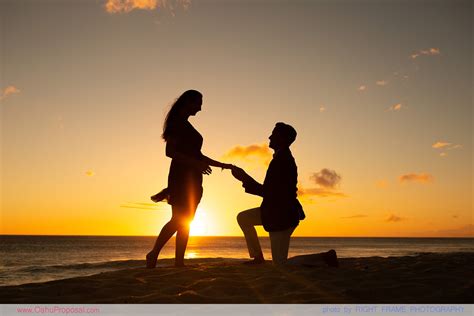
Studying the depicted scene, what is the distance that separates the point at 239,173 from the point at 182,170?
875mm

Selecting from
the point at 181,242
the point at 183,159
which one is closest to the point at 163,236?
the point at 181,242

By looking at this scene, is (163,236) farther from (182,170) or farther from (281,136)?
(281,136)

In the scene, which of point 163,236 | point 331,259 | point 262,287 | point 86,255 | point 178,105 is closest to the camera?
point 262,287

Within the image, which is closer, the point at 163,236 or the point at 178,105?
the point at 163,236

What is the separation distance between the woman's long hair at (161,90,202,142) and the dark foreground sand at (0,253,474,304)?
226 centimetres

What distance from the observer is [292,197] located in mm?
7191

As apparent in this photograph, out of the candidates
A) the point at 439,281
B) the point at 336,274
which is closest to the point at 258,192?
the point at 336,274

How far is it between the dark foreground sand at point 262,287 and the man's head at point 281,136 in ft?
5.94

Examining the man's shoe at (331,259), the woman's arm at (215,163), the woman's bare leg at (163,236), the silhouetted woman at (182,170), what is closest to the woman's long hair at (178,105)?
the silhouetted woman at (182,170)

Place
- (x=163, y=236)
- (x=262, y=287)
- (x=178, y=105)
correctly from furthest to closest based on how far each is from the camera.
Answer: (x=178, y=105)
(x=163, y=236)
(x=262, y=287)

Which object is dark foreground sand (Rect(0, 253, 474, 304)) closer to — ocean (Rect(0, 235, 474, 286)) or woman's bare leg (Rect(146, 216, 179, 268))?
woman's bare leg (Rect(146, 216, 179, 268))

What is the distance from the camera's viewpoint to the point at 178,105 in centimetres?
745

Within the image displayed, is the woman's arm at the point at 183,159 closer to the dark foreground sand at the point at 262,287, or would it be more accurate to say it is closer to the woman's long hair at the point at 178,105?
the woman's long hair at the point at 178,105
